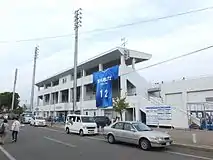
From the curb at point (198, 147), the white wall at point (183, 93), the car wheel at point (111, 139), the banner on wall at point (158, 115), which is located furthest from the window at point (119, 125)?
the white wall at point (183, 93)

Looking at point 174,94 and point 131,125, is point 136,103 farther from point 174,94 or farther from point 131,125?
point 131,125

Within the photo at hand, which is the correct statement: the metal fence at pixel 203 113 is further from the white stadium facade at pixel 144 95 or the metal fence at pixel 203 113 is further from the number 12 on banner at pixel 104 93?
the number 12 on banner at pixel 104 93

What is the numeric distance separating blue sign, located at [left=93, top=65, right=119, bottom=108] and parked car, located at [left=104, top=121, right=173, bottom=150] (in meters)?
23.4

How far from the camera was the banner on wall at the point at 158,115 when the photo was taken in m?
28.3

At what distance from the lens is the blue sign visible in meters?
42.0

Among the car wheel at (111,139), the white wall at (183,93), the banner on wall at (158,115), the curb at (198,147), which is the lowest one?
the curb at (198,147)

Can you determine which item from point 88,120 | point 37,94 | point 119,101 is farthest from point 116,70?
point 37,94

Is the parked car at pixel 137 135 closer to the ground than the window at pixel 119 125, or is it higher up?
closer to the ground

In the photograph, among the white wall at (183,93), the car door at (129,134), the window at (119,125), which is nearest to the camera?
the car door at (129,134)

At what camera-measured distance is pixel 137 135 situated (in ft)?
52.4

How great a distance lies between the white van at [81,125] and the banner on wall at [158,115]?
682 centimetres

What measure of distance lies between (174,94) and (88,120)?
1521cm

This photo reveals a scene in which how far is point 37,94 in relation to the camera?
78812 millimetres

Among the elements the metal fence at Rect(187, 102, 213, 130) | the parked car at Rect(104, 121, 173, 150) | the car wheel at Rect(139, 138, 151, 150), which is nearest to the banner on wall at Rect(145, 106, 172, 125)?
the metal fence at Rect(187, 102, 213, 130)
